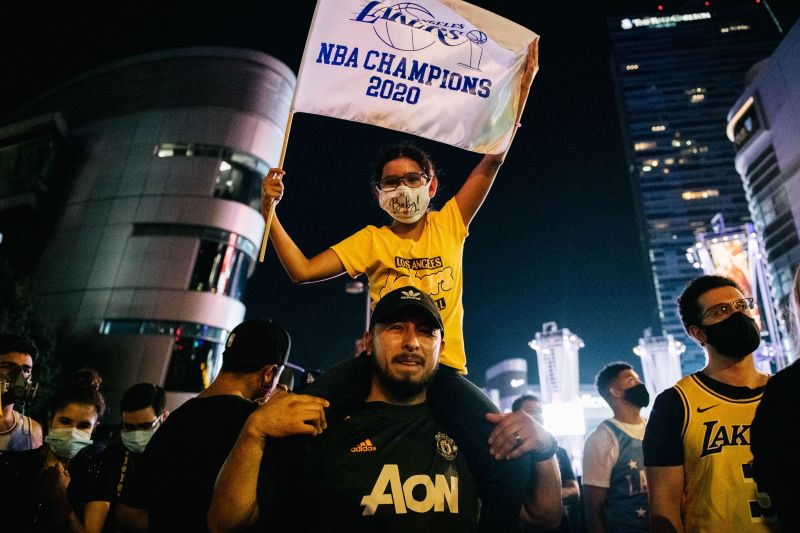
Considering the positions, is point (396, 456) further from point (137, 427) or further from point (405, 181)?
point (137, 427)

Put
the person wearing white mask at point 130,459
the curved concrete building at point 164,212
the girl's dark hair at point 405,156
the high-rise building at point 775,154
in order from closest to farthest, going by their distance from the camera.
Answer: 1. the person wearing white mask at point 130,459
2. the girl's dark hair at point 405,156
3. the curved concrete building at point 164,212
4. the high-rise building at point 775,154

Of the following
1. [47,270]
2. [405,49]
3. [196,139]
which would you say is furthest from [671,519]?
[47,270]

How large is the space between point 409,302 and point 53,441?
3.84 m

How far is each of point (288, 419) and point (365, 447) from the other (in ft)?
1.82

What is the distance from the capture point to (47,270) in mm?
30469

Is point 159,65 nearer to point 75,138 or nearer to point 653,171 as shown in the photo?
point 75,138

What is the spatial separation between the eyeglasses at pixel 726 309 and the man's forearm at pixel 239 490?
116 inches

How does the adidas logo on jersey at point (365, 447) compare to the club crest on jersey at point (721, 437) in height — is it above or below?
below

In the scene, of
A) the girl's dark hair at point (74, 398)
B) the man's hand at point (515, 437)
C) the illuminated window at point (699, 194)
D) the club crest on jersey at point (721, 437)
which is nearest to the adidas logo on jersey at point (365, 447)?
the man's hand at point (515, 437)

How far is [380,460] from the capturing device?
244 centimetres

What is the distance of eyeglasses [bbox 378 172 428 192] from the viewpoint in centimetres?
336

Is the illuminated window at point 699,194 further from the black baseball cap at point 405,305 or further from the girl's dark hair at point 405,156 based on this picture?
the black baseball cap at point 405,305

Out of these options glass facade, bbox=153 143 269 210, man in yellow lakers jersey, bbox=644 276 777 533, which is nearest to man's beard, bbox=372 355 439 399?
man in yellow lakers jersey, bbox=644 276 777 533

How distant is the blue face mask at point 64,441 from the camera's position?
427 centimetres
